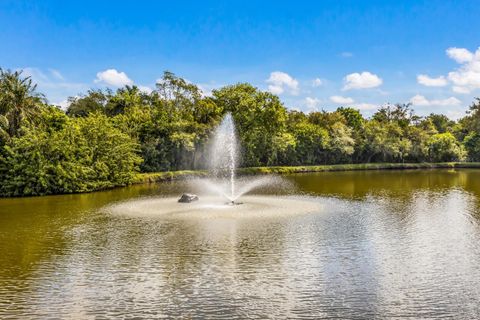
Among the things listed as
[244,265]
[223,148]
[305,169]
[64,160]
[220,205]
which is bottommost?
[244,265]

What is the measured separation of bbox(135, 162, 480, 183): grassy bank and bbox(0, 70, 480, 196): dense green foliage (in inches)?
111

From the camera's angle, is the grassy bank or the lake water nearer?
the lake water

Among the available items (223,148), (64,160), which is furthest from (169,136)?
(64,160)

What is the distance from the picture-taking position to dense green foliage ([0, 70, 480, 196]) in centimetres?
3916

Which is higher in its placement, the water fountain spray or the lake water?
the water fountain spray

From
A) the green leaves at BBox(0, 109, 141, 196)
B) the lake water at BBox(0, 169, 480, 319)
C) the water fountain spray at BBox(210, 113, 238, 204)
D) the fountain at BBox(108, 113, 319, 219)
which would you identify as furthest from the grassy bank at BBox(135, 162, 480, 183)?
the lake water at BBox(0, 169, 480, 319)

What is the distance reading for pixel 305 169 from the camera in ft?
247

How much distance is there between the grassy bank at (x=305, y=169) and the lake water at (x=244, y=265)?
25967 millimetres

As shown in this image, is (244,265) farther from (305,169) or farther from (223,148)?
(305,169)

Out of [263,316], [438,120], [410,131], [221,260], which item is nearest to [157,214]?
[221,260]

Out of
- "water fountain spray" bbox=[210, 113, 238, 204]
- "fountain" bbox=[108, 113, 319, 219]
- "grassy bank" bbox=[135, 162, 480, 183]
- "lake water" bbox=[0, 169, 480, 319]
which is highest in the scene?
"water fountain spray" bbox=[210, 113, 238, 204]

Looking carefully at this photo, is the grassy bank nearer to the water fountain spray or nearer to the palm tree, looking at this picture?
the water fountain spray

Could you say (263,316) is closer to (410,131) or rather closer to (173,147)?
(173,147)

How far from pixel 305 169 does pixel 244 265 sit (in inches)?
2348
